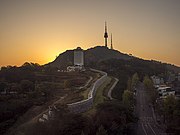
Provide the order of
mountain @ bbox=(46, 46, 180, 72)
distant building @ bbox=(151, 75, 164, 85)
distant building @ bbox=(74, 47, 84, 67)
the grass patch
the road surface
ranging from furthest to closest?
mountain @ bbox=(46, 46, 180, 72)
distant building @ bbox=(74, 47, 84, 67)
distant building @ bbox=(151, 75, 164, 85)
the road surface
the grass patch

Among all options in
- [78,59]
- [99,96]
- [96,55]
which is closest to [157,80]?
[78,59]

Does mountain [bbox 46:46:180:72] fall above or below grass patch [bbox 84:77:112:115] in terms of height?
above

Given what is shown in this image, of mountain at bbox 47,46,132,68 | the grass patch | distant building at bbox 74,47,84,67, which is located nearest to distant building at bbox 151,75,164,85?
distant building at bbox 74,47,84,67

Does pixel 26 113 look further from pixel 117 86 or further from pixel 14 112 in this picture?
pixel 117 86

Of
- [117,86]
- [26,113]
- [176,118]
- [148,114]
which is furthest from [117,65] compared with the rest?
[26,113]

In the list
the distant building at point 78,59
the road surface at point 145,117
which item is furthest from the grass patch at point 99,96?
the distant building at point 78,59

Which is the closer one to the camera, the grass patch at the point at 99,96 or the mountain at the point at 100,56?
the grass patch at the point at 99,96

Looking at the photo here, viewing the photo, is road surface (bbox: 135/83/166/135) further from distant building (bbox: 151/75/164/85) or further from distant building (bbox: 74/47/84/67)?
distant building (bbox: 74/47/84/67)

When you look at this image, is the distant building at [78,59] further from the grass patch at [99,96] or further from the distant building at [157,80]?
the grass patch at [99,96]

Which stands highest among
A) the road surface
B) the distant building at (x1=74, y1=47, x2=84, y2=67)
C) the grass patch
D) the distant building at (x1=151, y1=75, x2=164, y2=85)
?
the distant building at (x1=74, y1=47, x2=84, y2=67)
